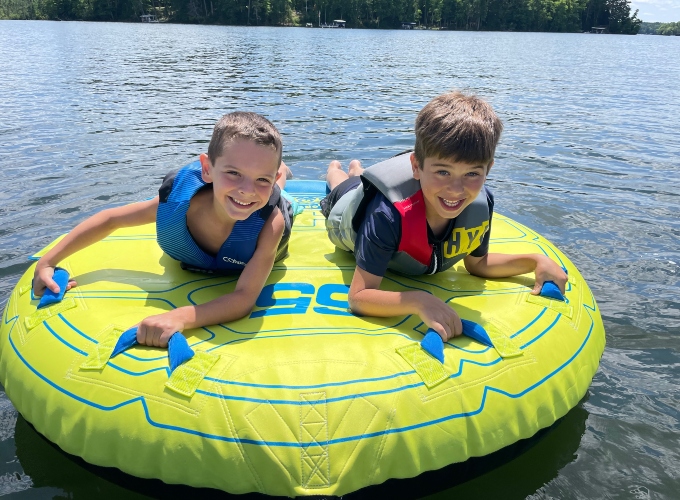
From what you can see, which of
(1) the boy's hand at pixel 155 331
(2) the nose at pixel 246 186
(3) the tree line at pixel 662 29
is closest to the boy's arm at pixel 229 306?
(1) the boy's hand at pixel 155 331

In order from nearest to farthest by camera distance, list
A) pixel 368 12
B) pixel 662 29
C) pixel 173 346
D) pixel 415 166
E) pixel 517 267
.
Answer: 1. pixel 173 346
2. pixel 415 166
3. pixel 517 267
4. pixel 368 12
5. pixel 662 29

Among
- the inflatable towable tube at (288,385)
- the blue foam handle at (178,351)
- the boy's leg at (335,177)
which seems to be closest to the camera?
the inflatable towable tube at (288,385)

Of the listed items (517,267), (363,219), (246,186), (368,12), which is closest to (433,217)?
(363,219)

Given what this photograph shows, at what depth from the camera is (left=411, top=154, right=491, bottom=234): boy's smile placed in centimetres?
258

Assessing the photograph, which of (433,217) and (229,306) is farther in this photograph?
(433,217)

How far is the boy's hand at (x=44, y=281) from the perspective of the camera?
2.84 meters

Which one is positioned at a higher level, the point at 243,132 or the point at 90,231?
the point at 243,132

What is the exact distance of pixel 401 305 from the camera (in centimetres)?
261

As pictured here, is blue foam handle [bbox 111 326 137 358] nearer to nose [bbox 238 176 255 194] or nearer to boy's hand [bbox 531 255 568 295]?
nose [bbox 238 176 255 194]

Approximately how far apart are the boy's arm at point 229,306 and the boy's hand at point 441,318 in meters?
0.79

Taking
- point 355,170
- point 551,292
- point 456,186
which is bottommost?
point 551,292

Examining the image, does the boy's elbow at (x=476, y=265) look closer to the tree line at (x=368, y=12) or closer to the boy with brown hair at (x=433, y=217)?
the boy with brown hair at (x=433, y=217)

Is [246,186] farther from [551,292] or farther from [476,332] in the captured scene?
[551,292]

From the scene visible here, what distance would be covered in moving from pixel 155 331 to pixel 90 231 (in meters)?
0.93
